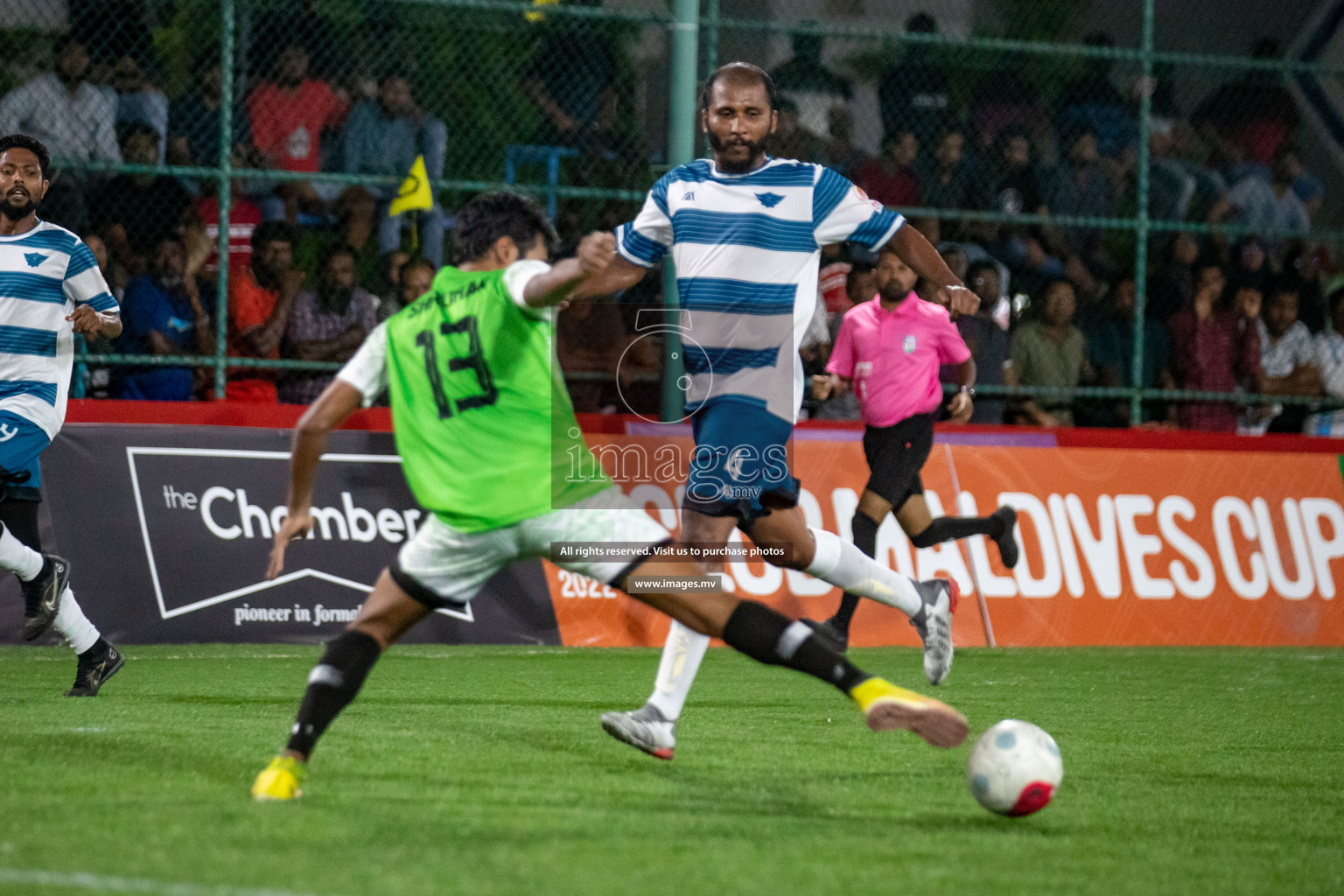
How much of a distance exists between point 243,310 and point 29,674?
3.51 meters

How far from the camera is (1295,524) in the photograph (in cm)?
1156

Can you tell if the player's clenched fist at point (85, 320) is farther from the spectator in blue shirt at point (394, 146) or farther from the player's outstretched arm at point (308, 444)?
the spectator in blue shirt at point (394, 146)

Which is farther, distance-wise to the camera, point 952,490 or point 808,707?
point 952,490

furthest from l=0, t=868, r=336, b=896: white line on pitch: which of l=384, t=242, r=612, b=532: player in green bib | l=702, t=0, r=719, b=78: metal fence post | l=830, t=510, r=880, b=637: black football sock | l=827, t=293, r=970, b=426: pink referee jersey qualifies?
l=702, t=0, r=719, b=78: metal fence post

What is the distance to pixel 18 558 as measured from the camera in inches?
289

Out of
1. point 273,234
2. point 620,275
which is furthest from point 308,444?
point 273,234

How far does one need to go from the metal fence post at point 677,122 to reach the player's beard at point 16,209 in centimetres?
447

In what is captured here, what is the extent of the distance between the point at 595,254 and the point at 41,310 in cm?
411

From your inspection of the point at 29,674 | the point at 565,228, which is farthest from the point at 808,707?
the point at 565,228

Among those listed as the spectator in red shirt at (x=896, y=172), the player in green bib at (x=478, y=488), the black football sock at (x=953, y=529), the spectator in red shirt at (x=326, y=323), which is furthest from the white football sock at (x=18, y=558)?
the spectator in red shirt at (x=896, y=172)

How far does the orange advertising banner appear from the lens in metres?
10.7

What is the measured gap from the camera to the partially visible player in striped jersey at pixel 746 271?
5.90 metres

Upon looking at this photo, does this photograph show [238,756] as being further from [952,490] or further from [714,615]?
[952,490]

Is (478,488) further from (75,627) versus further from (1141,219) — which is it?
(1141,219)
